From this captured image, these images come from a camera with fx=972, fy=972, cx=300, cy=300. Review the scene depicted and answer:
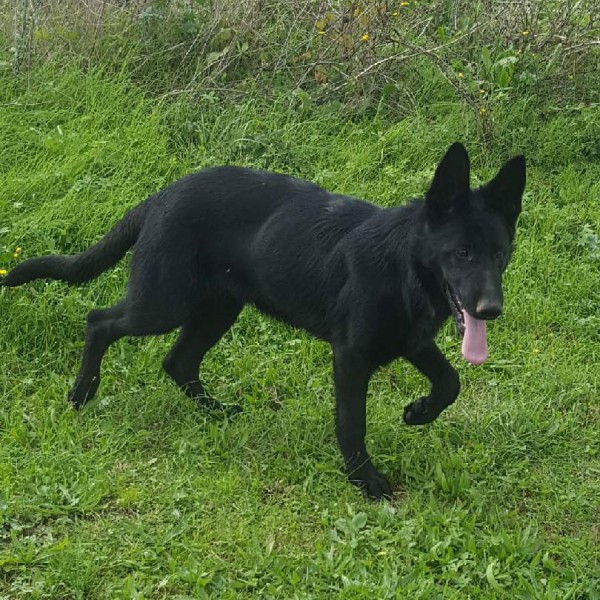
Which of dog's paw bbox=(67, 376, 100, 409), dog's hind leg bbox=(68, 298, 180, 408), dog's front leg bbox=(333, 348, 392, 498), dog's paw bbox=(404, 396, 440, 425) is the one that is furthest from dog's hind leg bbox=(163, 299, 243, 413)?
dog's paw bbox=(404, 396, 440, 425)

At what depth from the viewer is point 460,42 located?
6477 millimetres

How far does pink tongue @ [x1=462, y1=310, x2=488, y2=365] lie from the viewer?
3383 millimetres

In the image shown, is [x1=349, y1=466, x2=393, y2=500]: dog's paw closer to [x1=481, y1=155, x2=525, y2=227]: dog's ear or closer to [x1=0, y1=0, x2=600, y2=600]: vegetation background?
[x1=0, y1=0, x2=600, y2=600]: vegetation background

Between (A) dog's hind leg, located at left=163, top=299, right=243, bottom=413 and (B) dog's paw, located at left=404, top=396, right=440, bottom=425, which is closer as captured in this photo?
(B) dog's paw, located at left=404, top=396, right=440, bottom=425

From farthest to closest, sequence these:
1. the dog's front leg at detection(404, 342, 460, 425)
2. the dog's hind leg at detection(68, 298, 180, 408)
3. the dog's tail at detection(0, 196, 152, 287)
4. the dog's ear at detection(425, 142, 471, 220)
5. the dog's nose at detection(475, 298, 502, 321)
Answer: the dog's tail at detection(0, 196, 152, 287) → the dog's hind leg at detection(68, 298, 180, 408) → the dog's front leg at detection(404, 342, 460, 425) → the dog's ear at detection(425, 142, 471, 220) → the dog's nose at detection(475, 298, 502, 321)

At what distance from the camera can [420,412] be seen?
3.88m

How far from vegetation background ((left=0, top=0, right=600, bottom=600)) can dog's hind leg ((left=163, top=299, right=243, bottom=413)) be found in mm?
78

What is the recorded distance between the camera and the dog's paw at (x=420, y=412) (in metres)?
3.85

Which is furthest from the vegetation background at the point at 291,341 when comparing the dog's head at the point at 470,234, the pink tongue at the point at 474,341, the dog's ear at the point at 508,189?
the dog's ear at the point at 508,189

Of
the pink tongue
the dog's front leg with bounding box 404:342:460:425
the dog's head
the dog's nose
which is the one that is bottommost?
the dog's front leg with bounding box 404:342:460:425

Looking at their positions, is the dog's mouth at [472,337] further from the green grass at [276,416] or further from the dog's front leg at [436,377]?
the green grass at [276,416]

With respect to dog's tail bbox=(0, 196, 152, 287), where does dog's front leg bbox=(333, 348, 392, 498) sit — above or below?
below

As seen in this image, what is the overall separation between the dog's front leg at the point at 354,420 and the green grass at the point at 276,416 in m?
0.07

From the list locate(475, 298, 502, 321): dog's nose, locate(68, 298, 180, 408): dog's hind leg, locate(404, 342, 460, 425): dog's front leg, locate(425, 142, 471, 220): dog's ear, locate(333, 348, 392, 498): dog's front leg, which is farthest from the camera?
locate(68, 298, 180, 408): dog's hind leg
